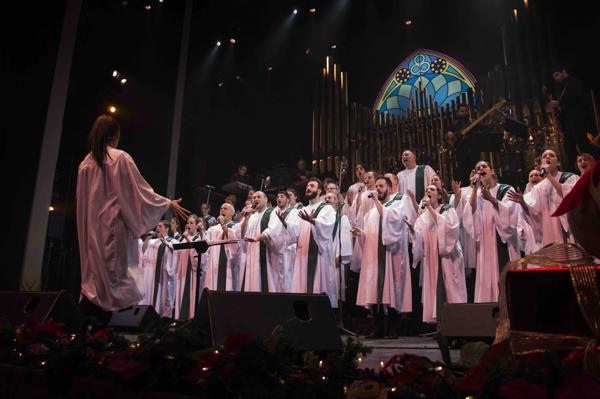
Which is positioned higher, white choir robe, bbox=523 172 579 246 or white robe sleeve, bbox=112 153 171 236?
white choir robe, bbox=523 172 579 246

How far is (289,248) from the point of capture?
821cm

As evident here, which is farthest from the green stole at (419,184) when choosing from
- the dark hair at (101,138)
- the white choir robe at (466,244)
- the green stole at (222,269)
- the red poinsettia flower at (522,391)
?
the red poinsettia flower at (522,391)

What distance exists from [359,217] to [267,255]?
170cm

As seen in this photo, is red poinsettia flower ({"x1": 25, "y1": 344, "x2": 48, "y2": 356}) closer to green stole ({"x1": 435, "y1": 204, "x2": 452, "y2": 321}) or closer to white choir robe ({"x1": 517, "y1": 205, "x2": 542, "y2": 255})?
green stole ({"x1": 435, "y1": 204, "x2": 452, "y2": 321})

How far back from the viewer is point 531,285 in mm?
1146

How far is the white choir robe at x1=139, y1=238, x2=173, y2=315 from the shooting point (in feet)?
31.5

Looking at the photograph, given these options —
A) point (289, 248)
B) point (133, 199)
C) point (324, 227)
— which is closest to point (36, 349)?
point (133, 199)

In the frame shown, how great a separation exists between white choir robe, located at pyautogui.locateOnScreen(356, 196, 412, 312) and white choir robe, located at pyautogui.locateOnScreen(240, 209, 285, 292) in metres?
1.62

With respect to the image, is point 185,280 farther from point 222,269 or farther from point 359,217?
point 359,217

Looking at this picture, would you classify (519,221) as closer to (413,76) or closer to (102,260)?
(102,260)

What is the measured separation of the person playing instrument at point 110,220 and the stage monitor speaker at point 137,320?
3.39m

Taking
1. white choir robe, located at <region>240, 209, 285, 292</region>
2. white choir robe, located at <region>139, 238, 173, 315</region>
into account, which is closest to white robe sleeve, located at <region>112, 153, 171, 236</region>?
white choir robe, located at <region>240, 209, 285, 292</region>

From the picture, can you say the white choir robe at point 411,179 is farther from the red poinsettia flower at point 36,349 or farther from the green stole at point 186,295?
the red poinsettia flower at point 36,349

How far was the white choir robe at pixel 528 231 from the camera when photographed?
627 cm
